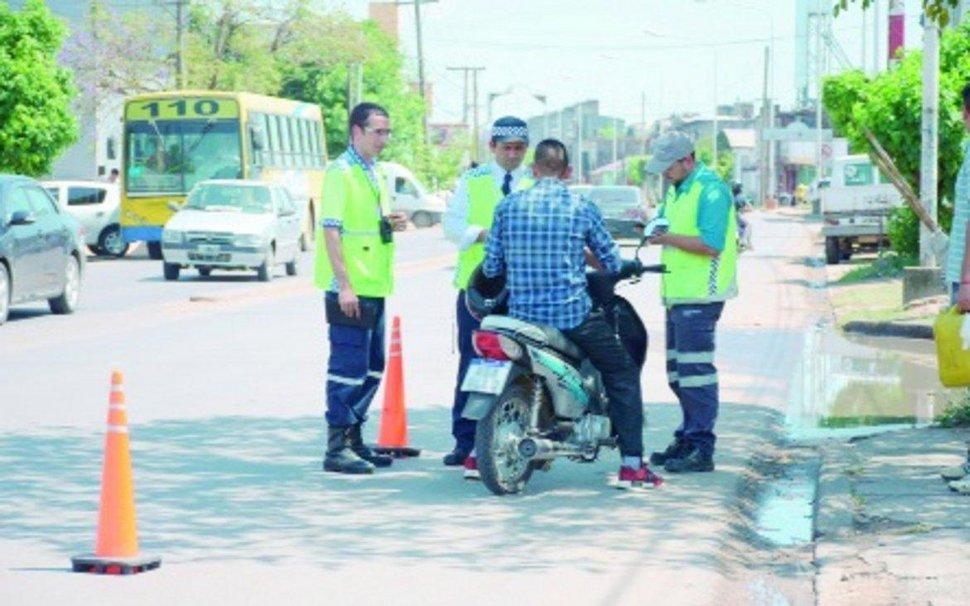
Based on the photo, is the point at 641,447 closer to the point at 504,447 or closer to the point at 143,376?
the point at 504,447

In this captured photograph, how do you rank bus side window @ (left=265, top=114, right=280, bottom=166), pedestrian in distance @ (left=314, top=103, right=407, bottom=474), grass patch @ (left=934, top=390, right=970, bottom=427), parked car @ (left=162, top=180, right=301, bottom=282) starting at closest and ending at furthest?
pedestrian in distance @ (left=314, top=103, right=407, bottom=474) → grass patch @ (left=934, top=390, right=970, bottom=427) → parked car @ (left=162, top=180, right=301, bottom=282) → bus side window @ (left=265, top=114, right=280, bottom=166)

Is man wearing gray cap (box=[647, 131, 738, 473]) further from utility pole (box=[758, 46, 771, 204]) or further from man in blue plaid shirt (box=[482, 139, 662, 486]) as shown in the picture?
A: utility pole (box=[758, 46, 771, 204])

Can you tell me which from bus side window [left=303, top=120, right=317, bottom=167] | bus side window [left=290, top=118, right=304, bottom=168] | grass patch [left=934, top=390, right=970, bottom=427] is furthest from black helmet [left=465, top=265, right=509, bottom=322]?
bus side window [left=303, top=120, right=317, bottom=167]

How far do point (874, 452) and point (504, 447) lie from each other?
297cm

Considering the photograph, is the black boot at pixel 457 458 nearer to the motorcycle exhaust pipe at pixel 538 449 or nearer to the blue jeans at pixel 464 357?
the blue jeans at pixel 464 357

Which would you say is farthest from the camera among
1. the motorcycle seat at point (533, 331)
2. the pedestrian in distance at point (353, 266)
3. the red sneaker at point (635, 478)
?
the pedestrian in distance at point (353, 266)

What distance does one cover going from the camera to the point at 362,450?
39.2 ft

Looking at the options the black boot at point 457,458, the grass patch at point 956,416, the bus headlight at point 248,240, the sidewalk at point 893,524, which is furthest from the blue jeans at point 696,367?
the bus headlight at point 248,240

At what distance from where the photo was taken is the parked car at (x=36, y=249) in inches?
923

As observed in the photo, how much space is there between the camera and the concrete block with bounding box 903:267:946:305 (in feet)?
84.5

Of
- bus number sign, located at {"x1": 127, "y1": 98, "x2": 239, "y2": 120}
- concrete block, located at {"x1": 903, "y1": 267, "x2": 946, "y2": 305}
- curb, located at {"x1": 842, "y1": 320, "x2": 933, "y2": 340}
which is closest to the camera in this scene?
curb, located at {"x1": 842, "y1": 320, "x2": 933, "y2": 340}

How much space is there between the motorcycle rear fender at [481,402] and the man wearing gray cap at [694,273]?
1.43 meters

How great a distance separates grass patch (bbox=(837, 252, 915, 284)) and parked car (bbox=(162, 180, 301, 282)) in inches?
345

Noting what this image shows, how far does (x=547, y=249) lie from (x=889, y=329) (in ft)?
43.5
